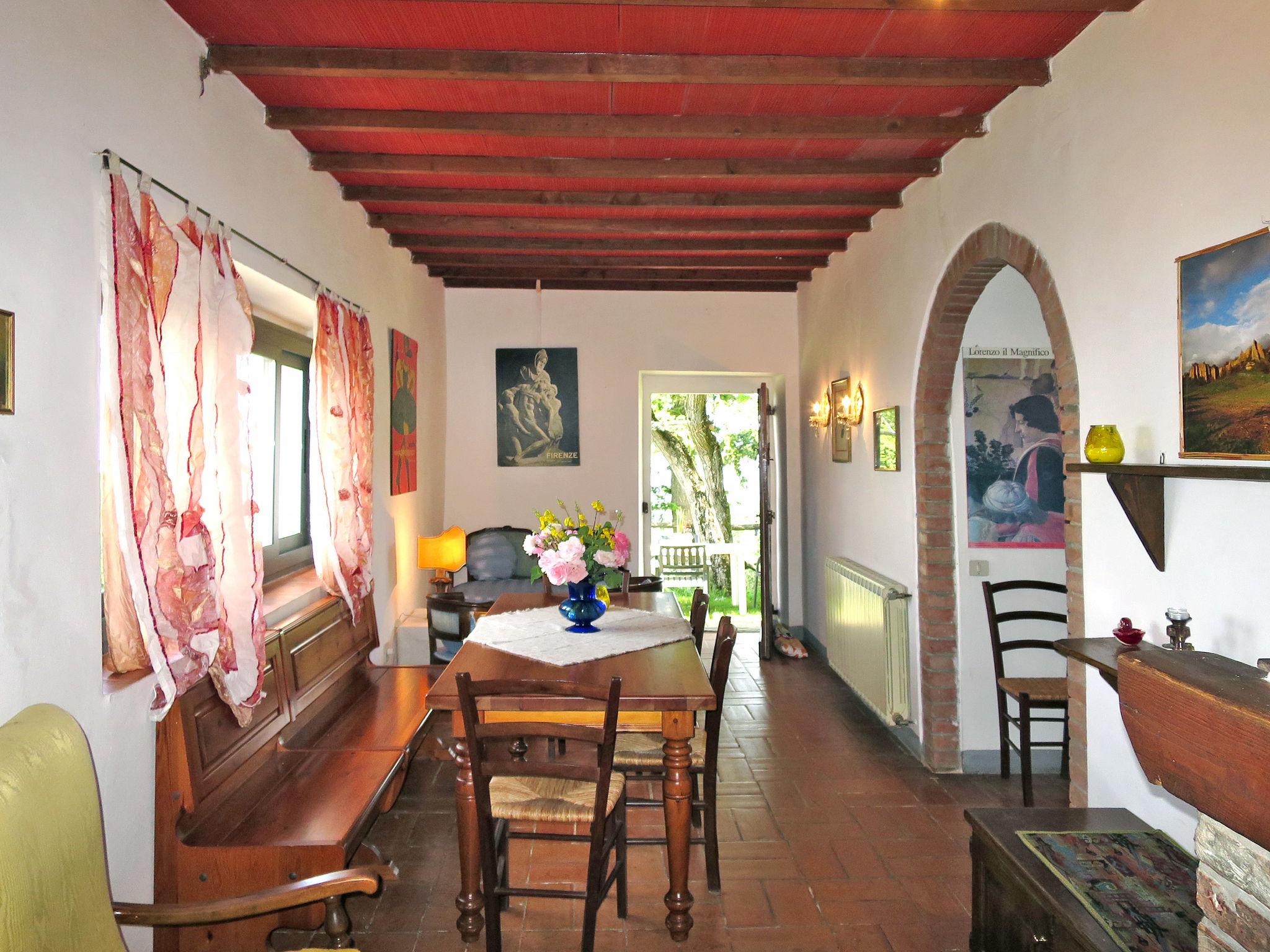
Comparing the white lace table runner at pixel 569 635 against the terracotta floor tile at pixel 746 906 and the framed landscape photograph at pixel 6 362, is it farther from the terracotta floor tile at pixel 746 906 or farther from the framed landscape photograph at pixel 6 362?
the framed landscape photograph at pixel 6 362

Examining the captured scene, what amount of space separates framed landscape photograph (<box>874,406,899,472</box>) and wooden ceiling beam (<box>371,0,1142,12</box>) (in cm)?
210

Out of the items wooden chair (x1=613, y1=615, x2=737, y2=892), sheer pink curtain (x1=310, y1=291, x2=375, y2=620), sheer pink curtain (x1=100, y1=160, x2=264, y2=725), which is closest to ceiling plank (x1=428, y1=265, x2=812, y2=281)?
sheer pink curtain (x1=310, y1=291, x2=375, y2=620)

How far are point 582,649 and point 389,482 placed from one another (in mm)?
2172

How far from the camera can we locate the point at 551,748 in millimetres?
3225

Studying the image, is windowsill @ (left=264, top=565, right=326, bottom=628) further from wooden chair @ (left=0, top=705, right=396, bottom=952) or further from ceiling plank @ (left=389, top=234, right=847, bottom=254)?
ceiling plank @ (left=389, top=234, right=847, bottom=254)

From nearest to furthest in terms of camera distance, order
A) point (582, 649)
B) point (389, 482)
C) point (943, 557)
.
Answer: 1. point (582, 649)
2. point (943, 557)
3. point (389, 482)

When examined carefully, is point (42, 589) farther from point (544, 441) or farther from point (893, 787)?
point (544, 441)

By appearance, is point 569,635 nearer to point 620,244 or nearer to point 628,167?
point 628,167

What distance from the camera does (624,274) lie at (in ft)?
20.0

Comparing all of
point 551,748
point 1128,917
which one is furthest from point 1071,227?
point 551,748

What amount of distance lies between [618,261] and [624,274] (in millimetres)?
574

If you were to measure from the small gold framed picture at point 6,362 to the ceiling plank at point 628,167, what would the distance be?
2164 millimetres

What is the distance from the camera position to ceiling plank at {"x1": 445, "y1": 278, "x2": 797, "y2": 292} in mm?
6277

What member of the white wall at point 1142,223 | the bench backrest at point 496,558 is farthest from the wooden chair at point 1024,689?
the bench backrest at point 496,558
